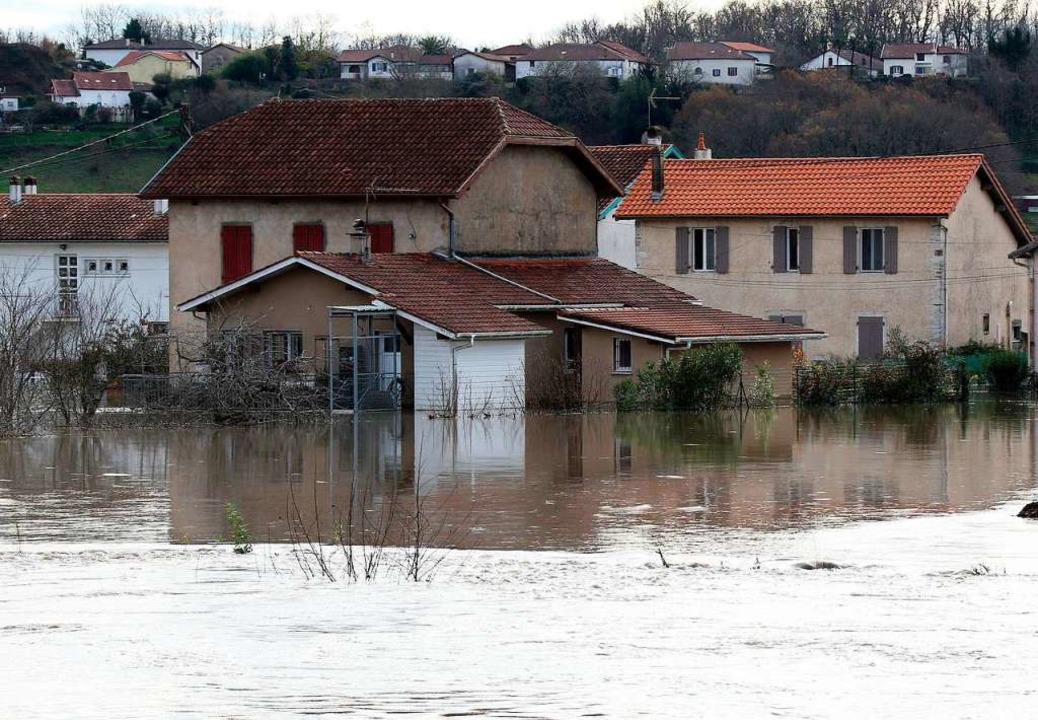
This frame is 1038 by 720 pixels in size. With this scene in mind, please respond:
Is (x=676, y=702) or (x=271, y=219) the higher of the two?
(x=271, y=219)

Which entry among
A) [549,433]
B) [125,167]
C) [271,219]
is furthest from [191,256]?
[125,167]

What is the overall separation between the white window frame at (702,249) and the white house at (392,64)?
81.1m

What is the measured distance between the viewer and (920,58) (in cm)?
13688

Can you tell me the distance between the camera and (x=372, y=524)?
835 inches

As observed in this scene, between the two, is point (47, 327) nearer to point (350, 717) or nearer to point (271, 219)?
point (271, 219)

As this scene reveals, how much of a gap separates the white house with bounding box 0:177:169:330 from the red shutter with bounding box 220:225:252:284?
41.7ft

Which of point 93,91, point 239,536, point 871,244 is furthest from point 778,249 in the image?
point 93,91

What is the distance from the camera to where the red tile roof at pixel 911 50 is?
449 ft

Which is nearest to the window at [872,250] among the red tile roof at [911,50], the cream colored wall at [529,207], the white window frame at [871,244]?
the white window frame at [871,244]

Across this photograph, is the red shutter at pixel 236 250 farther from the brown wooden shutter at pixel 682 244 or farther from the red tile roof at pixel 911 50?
the red tile roof at pixel 911 50

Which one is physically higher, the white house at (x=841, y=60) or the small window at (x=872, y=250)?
the white house at (x=841, y=60)

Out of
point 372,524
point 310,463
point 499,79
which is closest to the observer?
point 372,524

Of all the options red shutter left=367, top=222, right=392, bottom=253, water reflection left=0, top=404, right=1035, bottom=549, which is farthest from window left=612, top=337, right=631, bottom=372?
red shutter left=367, top=222, right=392, bottom=253

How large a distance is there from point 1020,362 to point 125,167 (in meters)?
60.1
